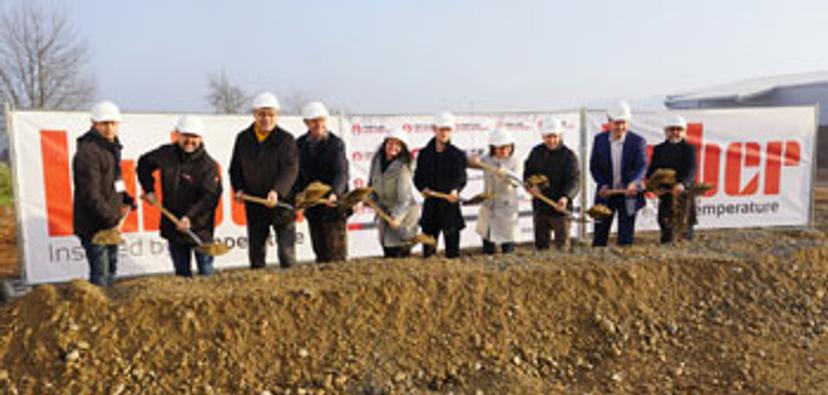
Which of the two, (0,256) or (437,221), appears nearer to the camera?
(437,221)

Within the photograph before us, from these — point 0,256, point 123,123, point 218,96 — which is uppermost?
point 218,96

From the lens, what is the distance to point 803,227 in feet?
27.1

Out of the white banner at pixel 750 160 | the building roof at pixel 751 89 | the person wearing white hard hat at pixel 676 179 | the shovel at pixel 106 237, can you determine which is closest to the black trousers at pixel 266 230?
the shovel at pixel 106 237

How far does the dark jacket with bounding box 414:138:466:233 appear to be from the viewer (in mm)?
4988

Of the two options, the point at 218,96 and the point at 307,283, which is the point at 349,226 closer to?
the point at 307,283

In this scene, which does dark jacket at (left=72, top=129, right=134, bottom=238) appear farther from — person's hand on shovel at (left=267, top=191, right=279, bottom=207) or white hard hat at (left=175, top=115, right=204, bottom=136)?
person's hand on shovel at (left=267, top=191, right=279, bottom=207)

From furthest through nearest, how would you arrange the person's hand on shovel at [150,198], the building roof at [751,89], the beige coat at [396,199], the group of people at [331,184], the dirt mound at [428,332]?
the building roof at [751,89] → the beige coat at [396,199] → the group of people at [331,184] → the person's hand on shovel at [150,198] → the dirt mound at [428,332]

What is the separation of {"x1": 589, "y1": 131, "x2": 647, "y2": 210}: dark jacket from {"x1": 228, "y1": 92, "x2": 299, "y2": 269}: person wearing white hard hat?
294cm

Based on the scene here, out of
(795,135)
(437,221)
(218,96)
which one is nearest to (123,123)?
(437,221)

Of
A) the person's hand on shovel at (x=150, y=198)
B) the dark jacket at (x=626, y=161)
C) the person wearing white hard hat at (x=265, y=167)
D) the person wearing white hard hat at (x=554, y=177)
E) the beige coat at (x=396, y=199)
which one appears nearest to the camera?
the person's hand on shovel at (x=150, y=198)

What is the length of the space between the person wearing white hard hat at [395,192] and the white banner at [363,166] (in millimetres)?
2082

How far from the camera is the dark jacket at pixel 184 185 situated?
431 cm

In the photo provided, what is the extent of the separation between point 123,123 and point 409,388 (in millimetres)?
4623

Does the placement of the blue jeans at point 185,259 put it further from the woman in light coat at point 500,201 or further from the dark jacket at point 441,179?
the woman in light coat at point 500,201
